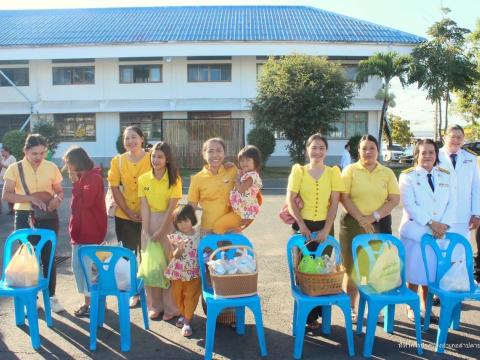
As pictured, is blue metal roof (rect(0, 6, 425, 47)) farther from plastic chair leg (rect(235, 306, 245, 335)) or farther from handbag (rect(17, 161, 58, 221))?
plastic chair leg (rect(235, 306, 245, 335))

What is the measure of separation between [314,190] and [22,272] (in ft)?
8.82

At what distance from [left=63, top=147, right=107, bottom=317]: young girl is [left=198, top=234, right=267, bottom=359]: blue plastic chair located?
1244 millimetres

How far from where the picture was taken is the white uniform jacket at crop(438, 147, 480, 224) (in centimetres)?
514

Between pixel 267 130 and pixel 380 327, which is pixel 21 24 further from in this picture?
pixel 380 327

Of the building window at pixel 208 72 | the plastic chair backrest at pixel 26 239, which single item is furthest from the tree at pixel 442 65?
the plastic chair backrest at pixel 26 239

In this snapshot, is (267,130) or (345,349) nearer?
(345,349)

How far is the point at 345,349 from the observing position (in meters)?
4.09

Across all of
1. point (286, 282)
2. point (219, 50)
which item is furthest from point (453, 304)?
point (219, 50)

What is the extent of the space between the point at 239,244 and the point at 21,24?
31665 mm

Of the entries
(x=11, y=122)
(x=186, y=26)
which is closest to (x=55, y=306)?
(x=11, y=122)

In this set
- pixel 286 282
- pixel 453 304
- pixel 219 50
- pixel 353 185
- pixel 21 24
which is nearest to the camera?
pixel 453 304

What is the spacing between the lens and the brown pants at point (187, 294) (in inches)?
177

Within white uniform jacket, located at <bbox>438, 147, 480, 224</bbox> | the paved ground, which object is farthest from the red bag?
white uniform jacket, located at <bbox>438, 147, 480, 224</bbox>

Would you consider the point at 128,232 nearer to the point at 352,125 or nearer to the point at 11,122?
the point at 352,125
